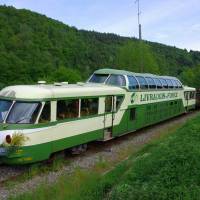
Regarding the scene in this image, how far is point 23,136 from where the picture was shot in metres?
11.3

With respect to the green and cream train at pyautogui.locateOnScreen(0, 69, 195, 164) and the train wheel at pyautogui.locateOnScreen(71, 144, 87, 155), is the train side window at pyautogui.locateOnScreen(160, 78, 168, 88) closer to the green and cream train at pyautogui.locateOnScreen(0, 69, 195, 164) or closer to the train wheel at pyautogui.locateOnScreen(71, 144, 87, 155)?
the green and cream train at pyautogui.locateOnScreen(0, 69, 195, 164)

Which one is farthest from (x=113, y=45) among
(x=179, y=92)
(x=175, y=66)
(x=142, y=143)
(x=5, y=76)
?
(x=142, y=143)

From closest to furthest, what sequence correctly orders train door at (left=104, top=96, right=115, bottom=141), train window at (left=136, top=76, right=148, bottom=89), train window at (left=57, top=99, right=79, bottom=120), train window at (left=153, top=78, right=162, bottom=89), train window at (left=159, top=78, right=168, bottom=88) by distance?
1. train window at (left=57, top=99, right=79, bottom=120)
2. train door at (left=104, top=96, right=115, bottom=141)
3. train window at (left=136, top=76, right=148, bottom=89)
4. train window at (left=153, top=78, right=162, bottom=89)
5. train window at (left=159, top=78, right=168, bottom=88)

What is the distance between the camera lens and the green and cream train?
451 inches

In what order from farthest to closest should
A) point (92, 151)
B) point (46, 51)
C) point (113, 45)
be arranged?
point (113, 45), point (46, 51), point (92, 151)

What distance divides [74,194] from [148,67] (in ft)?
172

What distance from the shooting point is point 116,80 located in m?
18.2

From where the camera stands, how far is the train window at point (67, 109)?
1280cm

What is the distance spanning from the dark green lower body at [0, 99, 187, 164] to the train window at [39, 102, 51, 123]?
0.70m

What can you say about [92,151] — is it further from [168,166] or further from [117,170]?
[168,166]

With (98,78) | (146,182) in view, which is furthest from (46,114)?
(98,78)

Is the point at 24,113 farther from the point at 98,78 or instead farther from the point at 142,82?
the point at 142,82

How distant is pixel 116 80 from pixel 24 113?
7139 millimetres

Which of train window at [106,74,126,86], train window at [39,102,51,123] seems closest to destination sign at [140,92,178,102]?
train window at [106,74,126,86]
